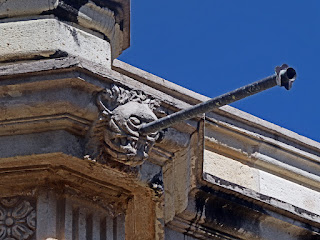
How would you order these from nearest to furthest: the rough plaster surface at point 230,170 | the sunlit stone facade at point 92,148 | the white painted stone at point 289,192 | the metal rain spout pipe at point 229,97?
the metal rain spout pipe at point 229,97 → the sunlit stone facade at point 92,148 → the rough plaster surface at point 230,170 → the white painted stone at point 289,192

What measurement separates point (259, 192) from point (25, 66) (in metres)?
2.40

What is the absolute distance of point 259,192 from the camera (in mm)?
11727

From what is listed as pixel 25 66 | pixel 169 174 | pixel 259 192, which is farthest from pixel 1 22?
pixel 259 192

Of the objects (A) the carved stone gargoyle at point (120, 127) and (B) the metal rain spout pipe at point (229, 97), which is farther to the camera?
(A) the carved stone gargoyle at point (120, 127)

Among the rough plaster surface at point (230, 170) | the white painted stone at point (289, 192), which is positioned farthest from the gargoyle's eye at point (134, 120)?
the white painted stone at point (289, 192)

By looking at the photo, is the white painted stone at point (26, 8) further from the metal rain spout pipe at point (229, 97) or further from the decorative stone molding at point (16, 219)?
the decorative stone molding at point (16, 219)

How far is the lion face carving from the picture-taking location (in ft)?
32.7

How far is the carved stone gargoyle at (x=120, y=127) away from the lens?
32.7 feet

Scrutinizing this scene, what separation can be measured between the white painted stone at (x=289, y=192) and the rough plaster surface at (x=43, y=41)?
6.26 feet

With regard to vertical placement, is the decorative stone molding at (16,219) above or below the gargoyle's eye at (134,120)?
below

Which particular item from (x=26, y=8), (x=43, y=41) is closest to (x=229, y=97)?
(x=43, y=41)

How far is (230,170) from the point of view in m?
11.8

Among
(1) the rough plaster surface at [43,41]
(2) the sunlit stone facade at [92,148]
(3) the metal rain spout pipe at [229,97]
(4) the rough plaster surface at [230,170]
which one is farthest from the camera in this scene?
(4) the rough plaster surface at [230,170]

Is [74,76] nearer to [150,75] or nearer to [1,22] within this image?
[1,22]
